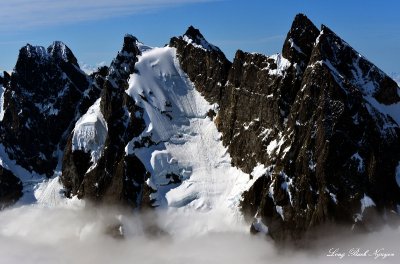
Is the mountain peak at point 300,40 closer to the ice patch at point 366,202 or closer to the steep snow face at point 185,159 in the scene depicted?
the steep snow face at point 185,159

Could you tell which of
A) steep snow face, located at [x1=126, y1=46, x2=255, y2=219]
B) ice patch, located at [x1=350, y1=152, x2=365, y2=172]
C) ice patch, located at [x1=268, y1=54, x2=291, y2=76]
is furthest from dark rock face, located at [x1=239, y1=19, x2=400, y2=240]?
steep snow face, located at [x1=126, y1=46, x2=255, y2=219]

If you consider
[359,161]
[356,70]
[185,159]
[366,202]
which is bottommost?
[366,202]

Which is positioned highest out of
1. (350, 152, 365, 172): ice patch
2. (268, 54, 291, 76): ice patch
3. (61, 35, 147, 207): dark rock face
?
(268, 54, 291, 76): ice patch

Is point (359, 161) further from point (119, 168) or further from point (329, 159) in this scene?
point (119, 168)

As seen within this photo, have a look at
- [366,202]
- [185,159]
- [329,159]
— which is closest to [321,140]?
[329,159]

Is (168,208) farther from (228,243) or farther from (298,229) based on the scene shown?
(298,229)

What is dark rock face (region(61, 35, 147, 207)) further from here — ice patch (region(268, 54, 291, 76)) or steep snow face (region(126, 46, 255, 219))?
ice patch (region(268, 54, 291, 76))

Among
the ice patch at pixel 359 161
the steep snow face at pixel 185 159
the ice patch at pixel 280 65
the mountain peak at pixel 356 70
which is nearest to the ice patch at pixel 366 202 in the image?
the ice patch at pixel 359 161
